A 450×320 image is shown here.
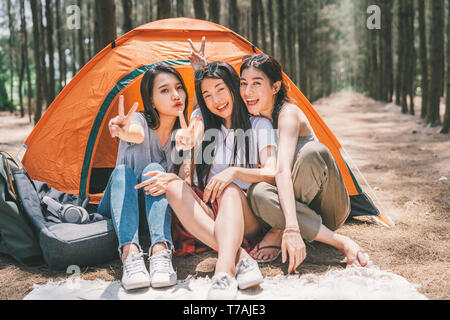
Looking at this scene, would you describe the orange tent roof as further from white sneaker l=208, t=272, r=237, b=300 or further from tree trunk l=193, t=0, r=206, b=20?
tree trunk l=193, t=0, r=206, b=20

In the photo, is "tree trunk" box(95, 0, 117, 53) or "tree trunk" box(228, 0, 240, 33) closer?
"tree trunk" box(95, 0, 117, 53)

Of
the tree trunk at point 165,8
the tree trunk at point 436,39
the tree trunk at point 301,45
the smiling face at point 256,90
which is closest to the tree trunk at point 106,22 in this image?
the tree trunk at point 165,8

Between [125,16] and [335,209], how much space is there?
18.8ft

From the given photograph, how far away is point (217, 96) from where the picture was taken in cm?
269

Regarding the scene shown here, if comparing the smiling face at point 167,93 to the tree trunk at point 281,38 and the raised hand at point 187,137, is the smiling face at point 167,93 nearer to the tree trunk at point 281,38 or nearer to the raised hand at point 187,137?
the raised hand at point 187,137

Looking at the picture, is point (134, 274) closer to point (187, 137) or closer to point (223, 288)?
point (223, 288)

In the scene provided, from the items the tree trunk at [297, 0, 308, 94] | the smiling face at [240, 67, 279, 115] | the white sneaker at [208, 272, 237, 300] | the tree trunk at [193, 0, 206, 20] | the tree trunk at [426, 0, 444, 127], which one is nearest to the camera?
the white sneaker at [208, 272, 237, 300]

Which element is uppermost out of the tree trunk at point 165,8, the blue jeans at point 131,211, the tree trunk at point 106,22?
the tree trunk at point 165,8

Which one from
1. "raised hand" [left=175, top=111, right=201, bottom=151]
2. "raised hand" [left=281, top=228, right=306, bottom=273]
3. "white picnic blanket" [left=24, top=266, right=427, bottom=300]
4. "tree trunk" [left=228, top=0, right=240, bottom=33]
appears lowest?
"white picnic blanket" [left=24, top=266, right=427, bottom=300]

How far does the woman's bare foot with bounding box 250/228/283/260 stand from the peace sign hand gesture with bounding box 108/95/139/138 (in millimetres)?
1121

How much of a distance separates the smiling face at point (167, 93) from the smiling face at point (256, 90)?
1.58 ft

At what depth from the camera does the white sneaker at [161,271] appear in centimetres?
229

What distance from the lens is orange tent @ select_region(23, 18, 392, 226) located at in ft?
12.1

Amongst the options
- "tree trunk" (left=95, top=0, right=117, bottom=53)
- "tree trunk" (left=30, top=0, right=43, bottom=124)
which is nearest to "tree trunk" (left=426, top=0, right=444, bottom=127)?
"tree trunk" (left=95, top=0, right=117, bottom=53)
